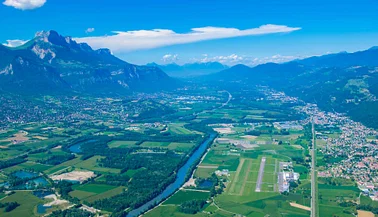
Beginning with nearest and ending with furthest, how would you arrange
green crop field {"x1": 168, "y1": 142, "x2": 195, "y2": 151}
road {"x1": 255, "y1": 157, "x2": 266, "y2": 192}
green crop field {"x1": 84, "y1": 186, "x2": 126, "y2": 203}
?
green crop field {"x1": 84, "y1": 186, "x2": 126, "y2": 203} < road {"x1": 255, "y1": 157, "x2": 266, "y2": 192} < green crop field {"x1": 168, "y1": 142, "x2": 195, "y2": 151}

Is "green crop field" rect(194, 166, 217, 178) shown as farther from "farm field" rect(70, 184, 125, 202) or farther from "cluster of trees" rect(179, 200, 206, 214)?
"farm field" rect(70, 184, 125, 202)

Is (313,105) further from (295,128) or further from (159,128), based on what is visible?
(159,128)

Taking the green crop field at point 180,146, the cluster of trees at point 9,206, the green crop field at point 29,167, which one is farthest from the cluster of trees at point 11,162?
the green crop field at point 180,146

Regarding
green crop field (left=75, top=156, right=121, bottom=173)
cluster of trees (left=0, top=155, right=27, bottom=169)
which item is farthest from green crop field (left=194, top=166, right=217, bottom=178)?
cluster of trees (left=0, top=155, right=27, bottom=169)

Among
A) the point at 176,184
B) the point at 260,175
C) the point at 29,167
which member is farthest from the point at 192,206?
the point at 29,167

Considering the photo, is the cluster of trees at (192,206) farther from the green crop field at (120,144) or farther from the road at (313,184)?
the green crop field at (120,144)
